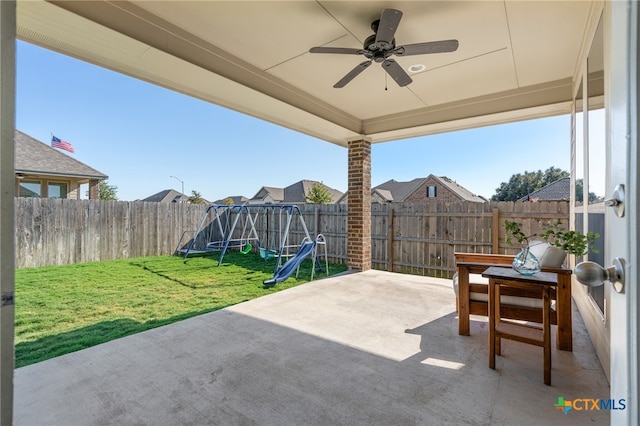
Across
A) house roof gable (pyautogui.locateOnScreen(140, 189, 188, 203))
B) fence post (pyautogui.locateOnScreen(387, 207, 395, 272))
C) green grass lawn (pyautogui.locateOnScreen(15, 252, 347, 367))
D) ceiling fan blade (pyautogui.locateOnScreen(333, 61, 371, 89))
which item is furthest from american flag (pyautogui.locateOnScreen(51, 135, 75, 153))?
house roof gable (pyautogui.locateOnScreen(140, 189, 188, 203))

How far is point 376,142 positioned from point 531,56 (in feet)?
10.1

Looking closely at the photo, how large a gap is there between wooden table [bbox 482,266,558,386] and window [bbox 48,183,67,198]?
13.1 metres

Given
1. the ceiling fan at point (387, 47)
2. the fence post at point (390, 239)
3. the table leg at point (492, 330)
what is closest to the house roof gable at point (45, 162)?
the fence post at point (390, 239)

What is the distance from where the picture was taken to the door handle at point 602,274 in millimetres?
664

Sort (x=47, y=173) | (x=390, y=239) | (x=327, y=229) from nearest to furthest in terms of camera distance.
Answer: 1. (x=390, y=239)
2. (x=327, y=229)
3. (x=47, y=173)

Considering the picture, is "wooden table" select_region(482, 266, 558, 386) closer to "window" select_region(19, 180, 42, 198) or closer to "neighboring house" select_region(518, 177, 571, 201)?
"neighboring house" select_region(518, 177, 571, 201)

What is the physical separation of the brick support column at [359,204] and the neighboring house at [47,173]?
9901mm

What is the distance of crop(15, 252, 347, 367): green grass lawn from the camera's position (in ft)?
9.45

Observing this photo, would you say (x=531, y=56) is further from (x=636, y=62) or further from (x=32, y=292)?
(x=32, y=292)

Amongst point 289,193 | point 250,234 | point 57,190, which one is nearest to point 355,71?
point 250,234

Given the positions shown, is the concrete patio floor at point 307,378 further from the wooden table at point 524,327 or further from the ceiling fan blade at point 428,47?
the ceiling fan blade at point 428,47

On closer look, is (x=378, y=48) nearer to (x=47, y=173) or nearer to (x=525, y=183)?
(x=47, y=173)

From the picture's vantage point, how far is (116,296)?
4.32 metres

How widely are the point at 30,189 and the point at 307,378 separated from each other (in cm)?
1203
